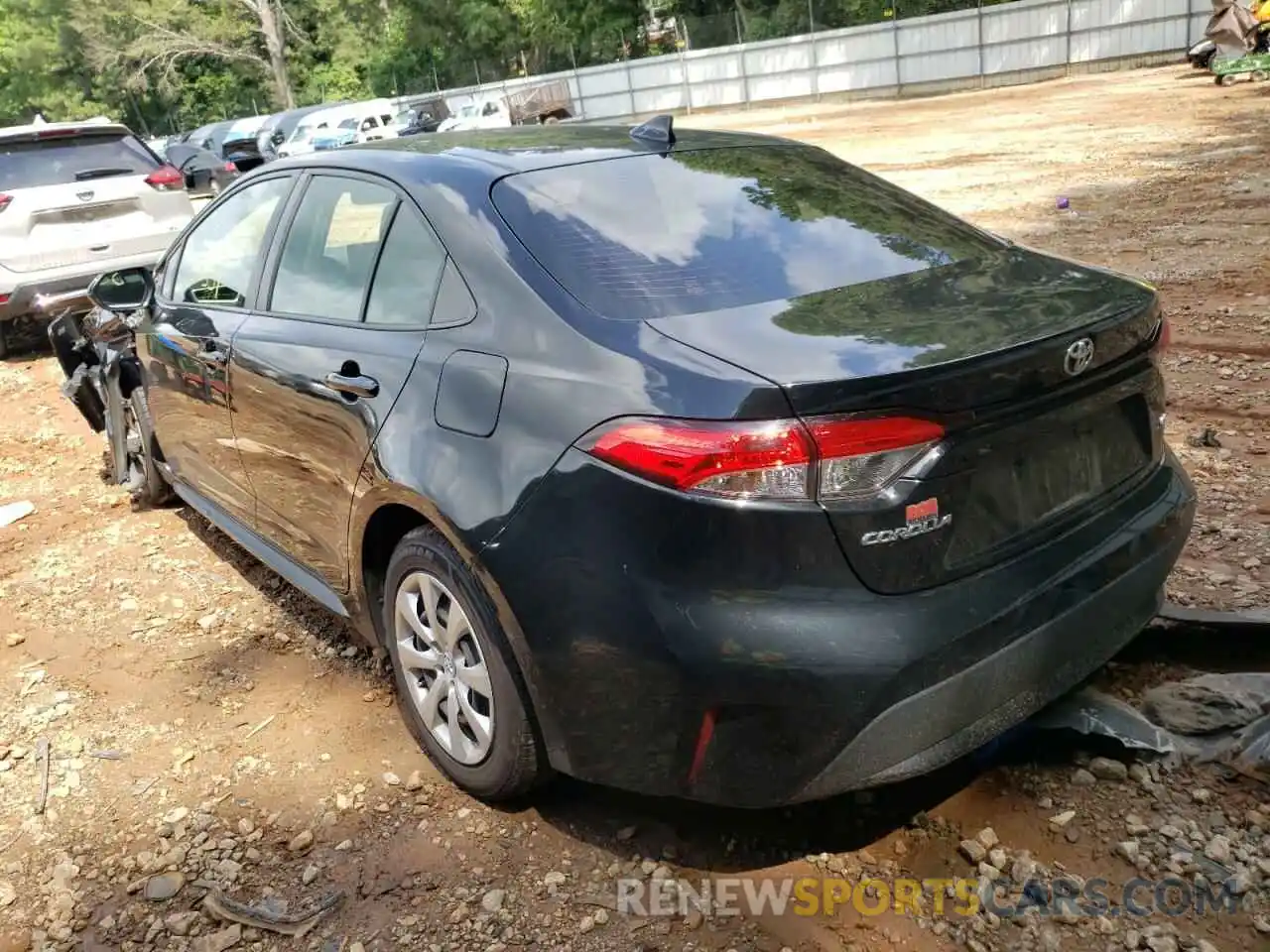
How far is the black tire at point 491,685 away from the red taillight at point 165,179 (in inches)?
291

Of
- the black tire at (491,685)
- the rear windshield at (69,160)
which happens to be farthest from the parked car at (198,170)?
the black tire at (491,685)

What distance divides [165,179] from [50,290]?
133 cm

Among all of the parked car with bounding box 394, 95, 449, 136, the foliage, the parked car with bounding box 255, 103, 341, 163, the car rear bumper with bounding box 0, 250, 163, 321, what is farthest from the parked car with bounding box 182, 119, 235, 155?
the car rear bumper with bounding box 0, 250, 163, 321

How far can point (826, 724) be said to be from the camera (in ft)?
7.10

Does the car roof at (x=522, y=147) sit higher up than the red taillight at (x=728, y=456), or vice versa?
the car roof at (x=522, y=147)

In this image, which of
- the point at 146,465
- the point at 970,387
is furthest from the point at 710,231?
the point at 146,465

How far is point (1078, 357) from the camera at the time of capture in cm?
234

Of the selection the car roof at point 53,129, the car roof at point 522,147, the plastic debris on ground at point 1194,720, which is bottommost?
the plastic debris on ground at point 1194,720

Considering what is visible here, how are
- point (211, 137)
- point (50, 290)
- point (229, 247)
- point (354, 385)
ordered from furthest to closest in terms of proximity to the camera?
point (211, 137)
point (50, 290)
point (229, 247)
point (354, 385)

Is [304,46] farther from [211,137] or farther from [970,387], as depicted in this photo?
[970,387]

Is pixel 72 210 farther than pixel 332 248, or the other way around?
pixel 72 210

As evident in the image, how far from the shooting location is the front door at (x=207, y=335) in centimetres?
379

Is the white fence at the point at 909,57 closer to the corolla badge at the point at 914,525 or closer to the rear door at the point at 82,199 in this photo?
the rear door at the point at 82,199

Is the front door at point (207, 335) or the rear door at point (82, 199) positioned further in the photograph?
the rear door at point (82, 199)
